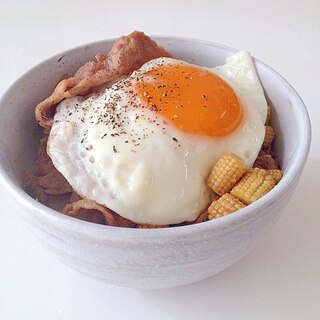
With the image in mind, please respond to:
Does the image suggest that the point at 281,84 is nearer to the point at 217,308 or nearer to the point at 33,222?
the point at 217,308

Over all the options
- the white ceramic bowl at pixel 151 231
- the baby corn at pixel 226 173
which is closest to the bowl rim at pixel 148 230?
the white ceramic bowl at pixel 151 231

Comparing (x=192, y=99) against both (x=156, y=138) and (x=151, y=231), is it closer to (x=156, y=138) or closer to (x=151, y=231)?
(x=156, y=138)

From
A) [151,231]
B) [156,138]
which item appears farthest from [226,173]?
[151,231]

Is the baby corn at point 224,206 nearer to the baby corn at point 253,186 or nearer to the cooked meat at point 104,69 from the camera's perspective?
the baby corn at point 253,186

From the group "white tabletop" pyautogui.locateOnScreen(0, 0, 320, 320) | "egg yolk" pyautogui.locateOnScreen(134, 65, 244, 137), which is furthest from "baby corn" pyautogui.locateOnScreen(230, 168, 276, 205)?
"white tabletop" pyautogui.locateOnScreen(0, 0, 320, 320)

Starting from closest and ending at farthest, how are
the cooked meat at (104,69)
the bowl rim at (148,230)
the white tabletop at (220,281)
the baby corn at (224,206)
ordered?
the bowl rim at (148,230) < the baby corn at (224,206) < the white tabletop at (220,281) < the cooked meat at (104,69)

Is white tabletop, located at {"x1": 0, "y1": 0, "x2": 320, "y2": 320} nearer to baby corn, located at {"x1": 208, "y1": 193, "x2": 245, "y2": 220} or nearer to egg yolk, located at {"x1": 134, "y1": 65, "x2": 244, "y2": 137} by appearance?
baby corn, located at {"x1": 208, "y1": 193, "x2": 245, "y2": 220}

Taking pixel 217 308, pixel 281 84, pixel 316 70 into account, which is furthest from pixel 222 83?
pixel 316 70

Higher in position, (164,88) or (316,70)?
(164,88)
